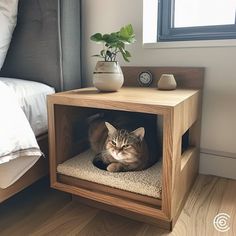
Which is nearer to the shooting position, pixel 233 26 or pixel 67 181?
pixel 67 181

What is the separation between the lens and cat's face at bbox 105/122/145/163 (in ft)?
3.04

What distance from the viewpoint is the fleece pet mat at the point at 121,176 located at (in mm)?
853

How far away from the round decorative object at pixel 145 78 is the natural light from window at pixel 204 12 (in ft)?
1.05

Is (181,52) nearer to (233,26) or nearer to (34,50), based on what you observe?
(233,26)

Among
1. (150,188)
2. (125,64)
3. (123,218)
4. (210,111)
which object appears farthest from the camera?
(125,64)

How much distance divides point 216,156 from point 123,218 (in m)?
0.54

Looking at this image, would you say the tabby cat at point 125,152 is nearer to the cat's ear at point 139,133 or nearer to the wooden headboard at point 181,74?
the cat's ear at point 139,133

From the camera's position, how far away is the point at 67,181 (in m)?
1.01

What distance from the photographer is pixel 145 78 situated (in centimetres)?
123

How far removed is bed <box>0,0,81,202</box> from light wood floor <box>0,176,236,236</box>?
0.12 metres

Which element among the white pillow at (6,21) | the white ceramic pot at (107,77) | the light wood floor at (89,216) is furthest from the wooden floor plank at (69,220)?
the white pillow at (6,21)

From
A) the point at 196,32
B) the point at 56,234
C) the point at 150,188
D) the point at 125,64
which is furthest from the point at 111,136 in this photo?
the point at 196,32

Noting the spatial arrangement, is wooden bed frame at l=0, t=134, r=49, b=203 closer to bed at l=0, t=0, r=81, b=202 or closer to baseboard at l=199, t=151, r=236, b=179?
bed at l=0, t=0, r=81, b=202

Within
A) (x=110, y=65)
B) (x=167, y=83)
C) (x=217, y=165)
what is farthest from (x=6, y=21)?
(x=217, y=165)
